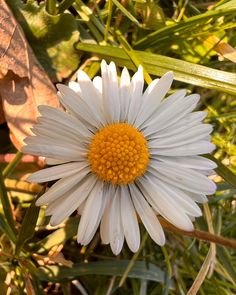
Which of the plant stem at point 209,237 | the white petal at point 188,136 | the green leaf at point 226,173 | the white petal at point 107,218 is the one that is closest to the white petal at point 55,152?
the white petal at point 107,218

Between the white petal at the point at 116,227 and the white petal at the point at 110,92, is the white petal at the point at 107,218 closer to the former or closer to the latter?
the white petal at the point at 116,227

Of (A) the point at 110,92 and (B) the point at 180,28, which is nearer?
(A) the point at 110,92

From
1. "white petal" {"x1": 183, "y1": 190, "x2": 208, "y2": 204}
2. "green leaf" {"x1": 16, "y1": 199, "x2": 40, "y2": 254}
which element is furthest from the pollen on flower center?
"green leaf" {"x1": 16, "y1": 199, "x2": 40, "y2": 254}

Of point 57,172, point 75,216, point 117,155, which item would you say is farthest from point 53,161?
point 75,216

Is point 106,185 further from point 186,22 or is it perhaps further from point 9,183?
point 186,22

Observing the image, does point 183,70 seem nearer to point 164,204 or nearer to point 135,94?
point 135,94

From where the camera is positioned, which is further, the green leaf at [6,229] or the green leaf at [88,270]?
the green leaf at [88,270]
